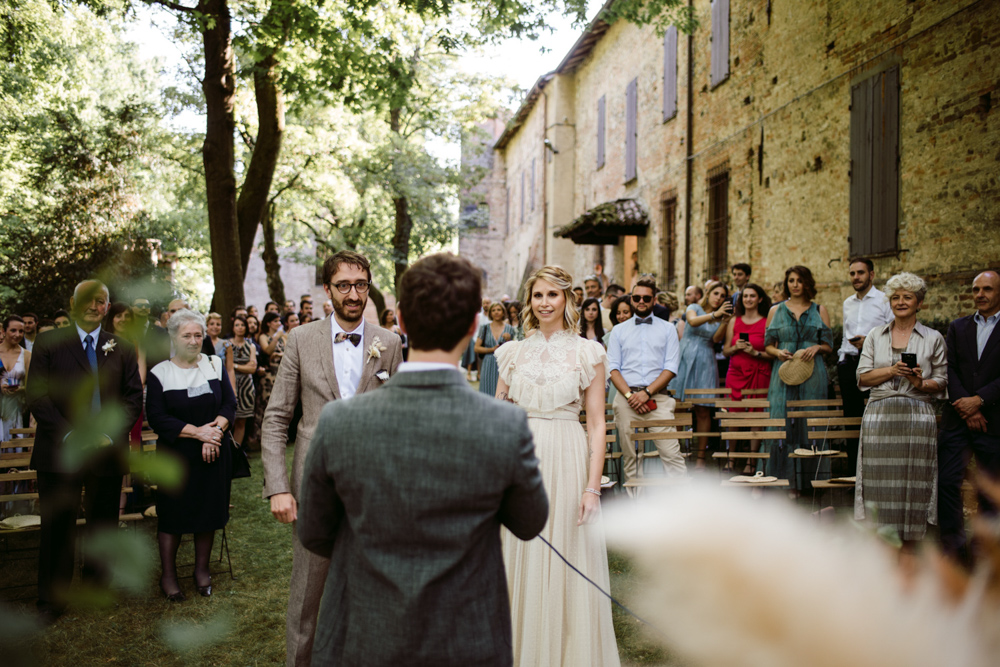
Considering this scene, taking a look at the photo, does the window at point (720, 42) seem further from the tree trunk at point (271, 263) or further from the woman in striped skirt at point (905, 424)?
the tree trunk at point (271, 263)

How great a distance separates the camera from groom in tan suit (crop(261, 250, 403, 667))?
341 centimetres

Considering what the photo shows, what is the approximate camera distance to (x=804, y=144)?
1120 cm

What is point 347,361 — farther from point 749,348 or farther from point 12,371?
point 12,371

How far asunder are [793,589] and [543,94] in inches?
1109

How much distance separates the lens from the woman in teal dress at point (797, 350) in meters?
7.65

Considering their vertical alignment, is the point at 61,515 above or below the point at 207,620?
above

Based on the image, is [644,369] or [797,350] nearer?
[644,369]

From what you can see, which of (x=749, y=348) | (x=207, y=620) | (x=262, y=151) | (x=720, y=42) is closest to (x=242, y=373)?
(x=262, y=151)

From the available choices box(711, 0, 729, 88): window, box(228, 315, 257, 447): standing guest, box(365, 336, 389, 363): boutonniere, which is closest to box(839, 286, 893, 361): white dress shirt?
box(365, 336, 389, 363): boutonniere

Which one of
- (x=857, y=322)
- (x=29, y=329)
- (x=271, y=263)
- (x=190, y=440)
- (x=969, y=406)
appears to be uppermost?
(x=271, y=263)

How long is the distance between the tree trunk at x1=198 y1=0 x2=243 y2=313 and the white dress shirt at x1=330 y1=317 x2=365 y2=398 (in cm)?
884

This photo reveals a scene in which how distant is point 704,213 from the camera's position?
49.5ft

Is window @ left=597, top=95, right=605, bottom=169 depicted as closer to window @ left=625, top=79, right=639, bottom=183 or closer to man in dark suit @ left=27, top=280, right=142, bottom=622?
window @ left=625, top=79, right=639, bottom=183

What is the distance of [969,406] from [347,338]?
4807 millimetres
